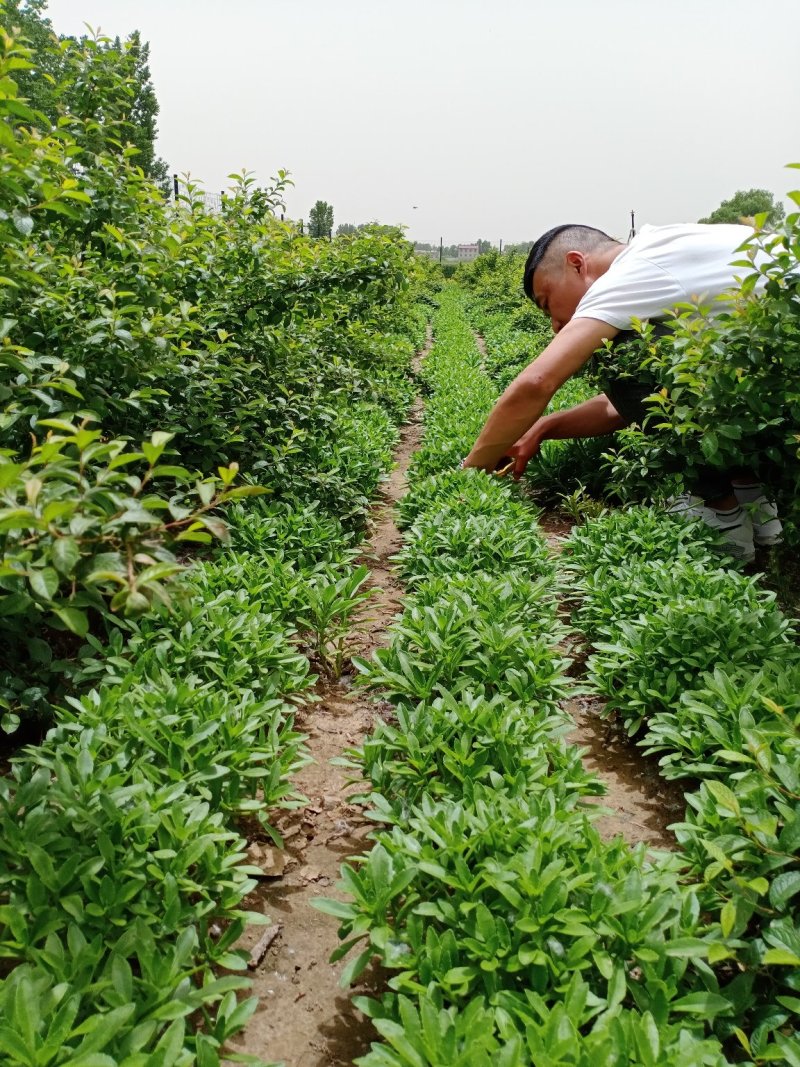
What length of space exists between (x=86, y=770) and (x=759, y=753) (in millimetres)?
1547

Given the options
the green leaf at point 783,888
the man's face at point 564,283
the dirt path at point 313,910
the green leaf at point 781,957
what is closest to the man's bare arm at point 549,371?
the man's face at point 564,283

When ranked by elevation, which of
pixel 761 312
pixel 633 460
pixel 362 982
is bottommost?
pixel 362 982

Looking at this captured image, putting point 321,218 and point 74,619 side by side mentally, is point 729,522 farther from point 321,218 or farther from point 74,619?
point 321,218

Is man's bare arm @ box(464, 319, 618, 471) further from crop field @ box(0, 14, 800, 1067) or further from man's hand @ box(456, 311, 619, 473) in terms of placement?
crop field @ box(0, 14, 800, 1067)

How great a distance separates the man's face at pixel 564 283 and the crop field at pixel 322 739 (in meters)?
1.19

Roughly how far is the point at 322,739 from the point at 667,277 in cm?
280

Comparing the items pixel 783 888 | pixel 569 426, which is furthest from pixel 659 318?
pixel 783 888

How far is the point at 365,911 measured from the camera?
1.43m

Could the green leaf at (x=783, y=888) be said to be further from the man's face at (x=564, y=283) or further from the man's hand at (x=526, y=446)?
the man's face at (x=564, y=283)

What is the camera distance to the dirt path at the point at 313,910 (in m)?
1.42

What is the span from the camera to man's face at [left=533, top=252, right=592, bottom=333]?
4052 mm

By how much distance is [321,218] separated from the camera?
5919 cm

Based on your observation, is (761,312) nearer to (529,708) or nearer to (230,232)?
(529,708)

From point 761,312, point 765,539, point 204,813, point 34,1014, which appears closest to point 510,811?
point 204,813
